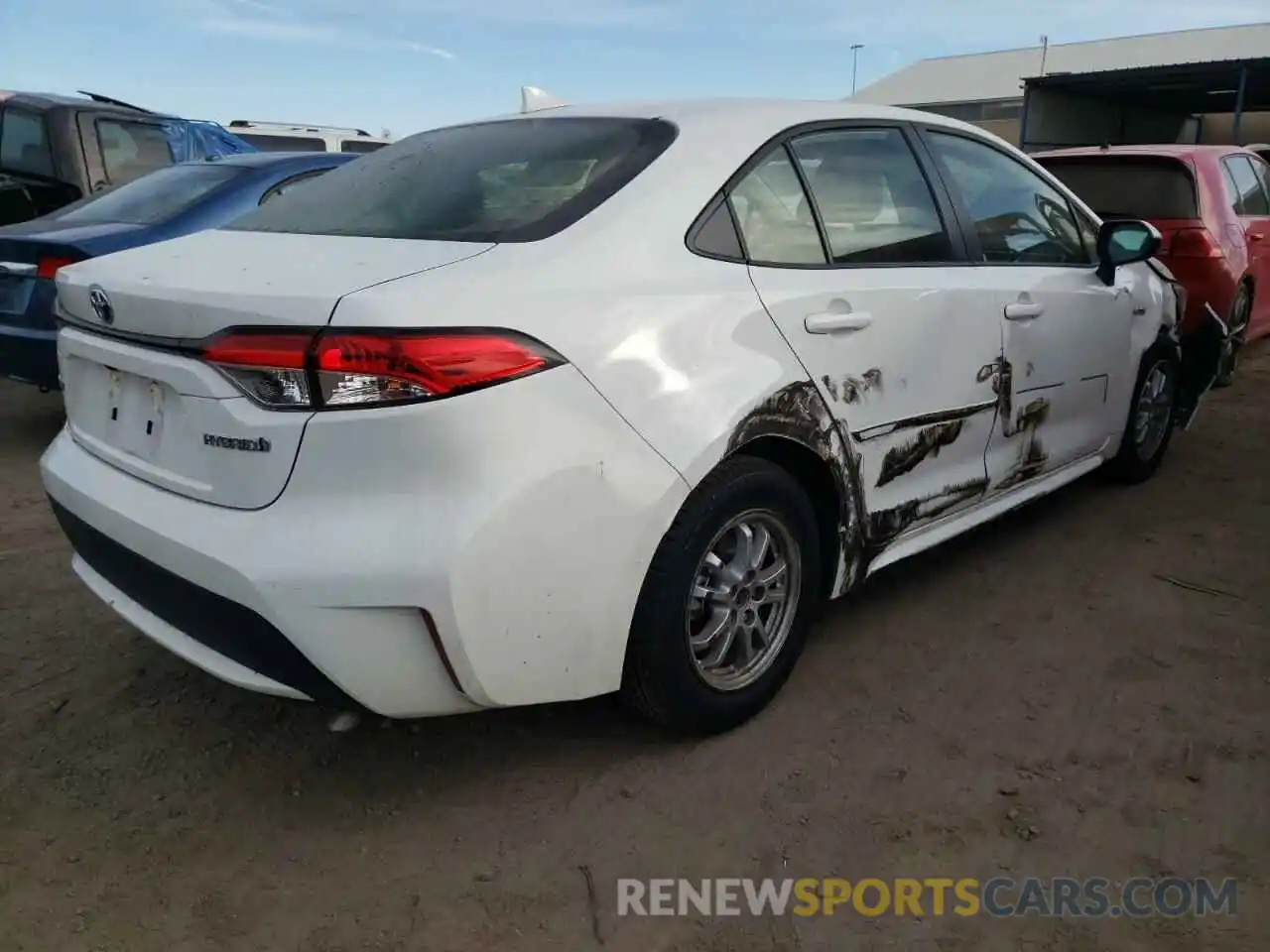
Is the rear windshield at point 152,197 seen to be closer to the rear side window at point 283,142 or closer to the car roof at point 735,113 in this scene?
the car roof at point 735,113

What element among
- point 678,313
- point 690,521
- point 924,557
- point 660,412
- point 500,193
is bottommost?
point 924,557

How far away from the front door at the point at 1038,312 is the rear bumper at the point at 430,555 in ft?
5.46

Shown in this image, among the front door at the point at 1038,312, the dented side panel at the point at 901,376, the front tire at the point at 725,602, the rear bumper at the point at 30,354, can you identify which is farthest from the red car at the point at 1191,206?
the rear bumper at the point at 30,354

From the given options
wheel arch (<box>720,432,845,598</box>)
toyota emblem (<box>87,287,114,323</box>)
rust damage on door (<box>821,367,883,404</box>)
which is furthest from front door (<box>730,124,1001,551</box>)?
toyota emblem (<box>87,287,114,323</box>)

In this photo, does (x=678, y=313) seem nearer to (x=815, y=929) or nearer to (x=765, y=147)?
(x=765, y=147)

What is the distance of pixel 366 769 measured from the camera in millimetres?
2506

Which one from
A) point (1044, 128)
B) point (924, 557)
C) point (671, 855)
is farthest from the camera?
point (1044, 128)

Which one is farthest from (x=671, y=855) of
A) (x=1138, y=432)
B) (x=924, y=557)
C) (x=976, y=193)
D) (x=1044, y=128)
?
(x=1044, y=128)

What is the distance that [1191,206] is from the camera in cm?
605

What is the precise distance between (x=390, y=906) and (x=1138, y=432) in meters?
3.79

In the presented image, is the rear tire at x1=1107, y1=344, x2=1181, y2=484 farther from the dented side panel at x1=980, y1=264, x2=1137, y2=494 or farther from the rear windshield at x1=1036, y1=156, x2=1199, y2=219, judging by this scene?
the rear windshield at x1=1036, y1=156, x2=1199, y2=219

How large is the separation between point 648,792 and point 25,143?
689 cm

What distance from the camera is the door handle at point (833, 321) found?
2566mm

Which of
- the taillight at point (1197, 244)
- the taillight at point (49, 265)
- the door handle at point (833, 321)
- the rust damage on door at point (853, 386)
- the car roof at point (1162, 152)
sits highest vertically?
the car roof at point (1162, 152)
